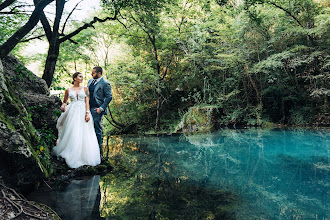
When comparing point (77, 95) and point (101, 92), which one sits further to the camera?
point (101, 92)

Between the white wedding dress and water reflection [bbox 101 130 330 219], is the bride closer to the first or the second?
the white wedding dress

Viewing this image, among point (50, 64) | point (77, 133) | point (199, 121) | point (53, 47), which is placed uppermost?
point (53, 47)

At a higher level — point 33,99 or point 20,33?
point 20,33

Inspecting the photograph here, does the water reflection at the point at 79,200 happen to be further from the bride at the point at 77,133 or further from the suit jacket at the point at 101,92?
the suit jacket at the point at 101,92

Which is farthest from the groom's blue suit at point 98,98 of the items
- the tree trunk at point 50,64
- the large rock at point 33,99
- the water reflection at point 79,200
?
the tree trunk at point 50,64

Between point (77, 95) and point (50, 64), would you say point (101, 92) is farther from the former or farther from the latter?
point (50, 64)

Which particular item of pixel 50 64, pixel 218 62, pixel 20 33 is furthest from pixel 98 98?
pixel 218 62

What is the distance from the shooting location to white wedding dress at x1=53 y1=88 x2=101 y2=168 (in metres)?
3.69

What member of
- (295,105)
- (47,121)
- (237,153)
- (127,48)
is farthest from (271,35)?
(47,121)

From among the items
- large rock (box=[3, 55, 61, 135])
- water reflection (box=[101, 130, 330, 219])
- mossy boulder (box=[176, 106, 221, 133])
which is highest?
large rock (box=[3, 55, 61, 135])

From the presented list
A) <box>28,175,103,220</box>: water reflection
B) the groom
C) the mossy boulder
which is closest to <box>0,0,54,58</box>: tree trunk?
the groom

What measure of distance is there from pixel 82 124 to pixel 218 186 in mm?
2566

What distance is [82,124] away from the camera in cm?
389

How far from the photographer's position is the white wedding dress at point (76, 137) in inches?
145
